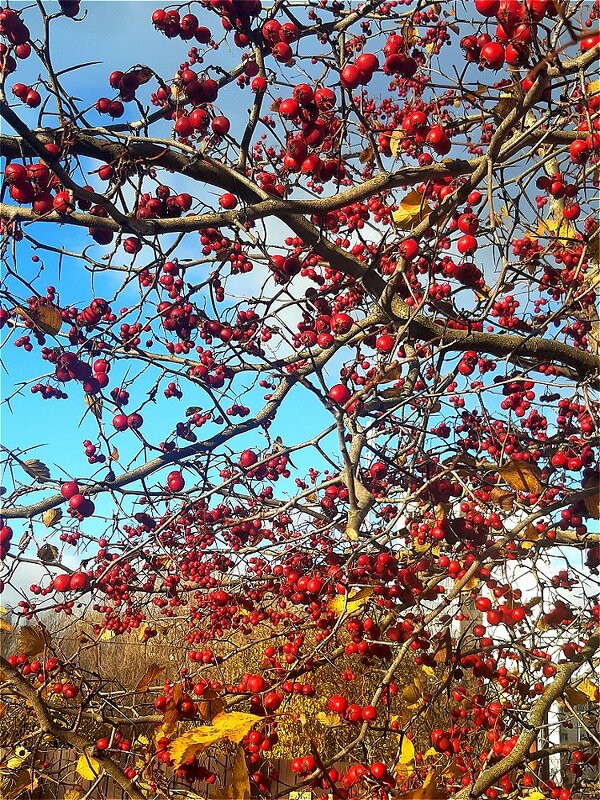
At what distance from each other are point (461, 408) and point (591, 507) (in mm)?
949

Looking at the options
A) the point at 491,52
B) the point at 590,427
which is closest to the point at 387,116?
the point at 590,427

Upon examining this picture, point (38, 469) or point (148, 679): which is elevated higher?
point (38, 469)

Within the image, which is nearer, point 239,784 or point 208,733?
point 239,784

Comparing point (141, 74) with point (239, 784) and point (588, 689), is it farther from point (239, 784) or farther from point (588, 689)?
point (588, 689)

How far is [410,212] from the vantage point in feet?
6.13

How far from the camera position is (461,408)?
10.5 ft

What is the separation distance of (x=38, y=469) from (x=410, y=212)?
1634 millimetres

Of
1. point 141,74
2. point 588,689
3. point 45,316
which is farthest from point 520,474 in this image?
point 141,74

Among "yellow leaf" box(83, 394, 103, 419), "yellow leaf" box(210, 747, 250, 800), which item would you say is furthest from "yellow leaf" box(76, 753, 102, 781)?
"yellow leaf" box(83, 394, 103, 419)

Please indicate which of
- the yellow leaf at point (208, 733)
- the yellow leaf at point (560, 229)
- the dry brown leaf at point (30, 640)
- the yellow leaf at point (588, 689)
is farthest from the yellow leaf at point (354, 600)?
the yellow leaf at point (560, 229)

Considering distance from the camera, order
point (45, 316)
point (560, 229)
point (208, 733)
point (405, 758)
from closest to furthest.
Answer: point (208, 733)
point (405, 758)
point (45, 316)
point (560, 229)

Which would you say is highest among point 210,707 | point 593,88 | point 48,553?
point 593,88

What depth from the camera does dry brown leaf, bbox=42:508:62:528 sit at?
95.6 inches

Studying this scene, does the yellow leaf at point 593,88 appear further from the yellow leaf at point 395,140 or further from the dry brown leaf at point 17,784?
the dry brown leaf at point 17,784
